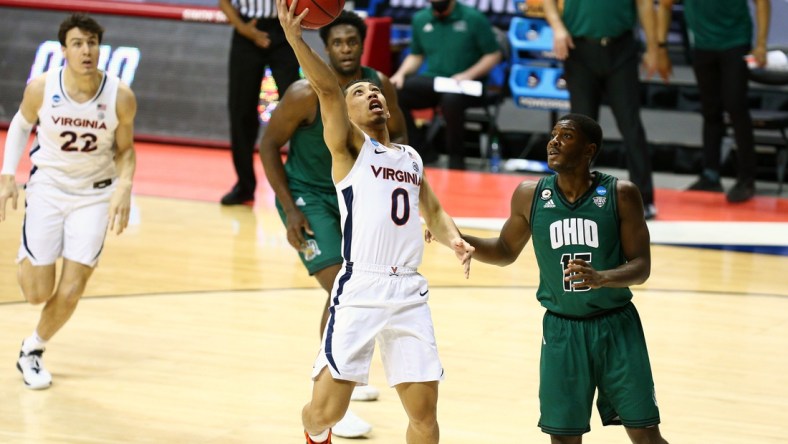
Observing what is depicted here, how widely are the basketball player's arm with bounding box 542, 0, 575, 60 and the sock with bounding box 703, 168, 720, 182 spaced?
2.27 meters

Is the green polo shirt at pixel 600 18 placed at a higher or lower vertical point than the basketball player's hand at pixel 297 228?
lower

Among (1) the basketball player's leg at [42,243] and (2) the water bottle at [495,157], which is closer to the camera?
(1) the basketball player's leg at [42,243]

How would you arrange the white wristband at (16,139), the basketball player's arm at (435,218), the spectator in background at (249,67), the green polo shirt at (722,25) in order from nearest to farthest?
1. the basketball player's arm at (435,218)
2. the white wristband at (16,139)
3. the spectator in background at (249,67)
4. the green polo shirt at (722,25)

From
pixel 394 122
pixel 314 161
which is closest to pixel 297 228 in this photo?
pixel 314 161

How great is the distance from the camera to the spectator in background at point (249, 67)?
10336 mm

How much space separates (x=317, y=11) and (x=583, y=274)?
1403 mm

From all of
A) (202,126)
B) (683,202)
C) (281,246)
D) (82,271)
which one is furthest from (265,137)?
(202,126)

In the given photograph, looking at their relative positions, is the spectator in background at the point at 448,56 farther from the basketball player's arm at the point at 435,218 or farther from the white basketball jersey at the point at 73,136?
the basketball player's arm at the point at 435,218

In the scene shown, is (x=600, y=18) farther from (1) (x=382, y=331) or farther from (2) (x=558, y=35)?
(1) (x=382, y=331)

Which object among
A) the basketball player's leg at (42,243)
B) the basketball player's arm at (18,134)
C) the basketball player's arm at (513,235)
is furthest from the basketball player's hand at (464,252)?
the basketball player's arm at (18,134)

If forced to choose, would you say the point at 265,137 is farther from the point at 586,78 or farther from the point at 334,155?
the point at 586,78

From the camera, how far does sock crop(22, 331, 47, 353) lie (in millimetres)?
6203

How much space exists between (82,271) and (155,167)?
616 centimetres

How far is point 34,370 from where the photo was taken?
20.3ft
